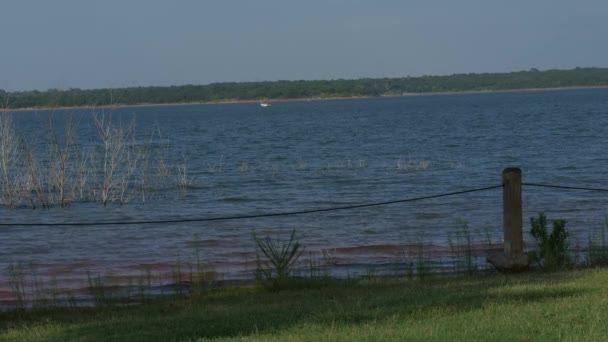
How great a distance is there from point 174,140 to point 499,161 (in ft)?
103

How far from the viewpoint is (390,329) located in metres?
8.45

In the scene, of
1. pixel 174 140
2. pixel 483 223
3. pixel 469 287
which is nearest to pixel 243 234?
pixel 483 223

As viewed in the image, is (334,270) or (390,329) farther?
(334,270)

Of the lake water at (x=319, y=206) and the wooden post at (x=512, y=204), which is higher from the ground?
the wooden post at (x=512, y=204)

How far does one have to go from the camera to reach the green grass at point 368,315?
27.1ft

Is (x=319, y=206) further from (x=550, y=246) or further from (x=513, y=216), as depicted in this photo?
(x=513, y=216)

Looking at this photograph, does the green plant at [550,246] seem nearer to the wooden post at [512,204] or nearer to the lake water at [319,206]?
the wooden post at [512,204]

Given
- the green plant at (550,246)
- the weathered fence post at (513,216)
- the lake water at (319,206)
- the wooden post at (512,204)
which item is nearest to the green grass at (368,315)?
the weathered fence post at (513,216)

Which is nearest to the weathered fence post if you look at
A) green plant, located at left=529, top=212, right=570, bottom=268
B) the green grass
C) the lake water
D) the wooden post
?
the wooden post

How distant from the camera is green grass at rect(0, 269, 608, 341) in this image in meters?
8.25

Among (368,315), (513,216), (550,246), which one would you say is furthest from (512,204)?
(368,315)

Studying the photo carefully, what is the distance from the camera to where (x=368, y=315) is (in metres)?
9.23

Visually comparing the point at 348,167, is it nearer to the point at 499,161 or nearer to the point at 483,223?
the point at 499,161

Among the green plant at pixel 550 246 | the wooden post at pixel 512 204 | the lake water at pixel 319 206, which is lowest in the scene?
the lake water at pixel 319 206
